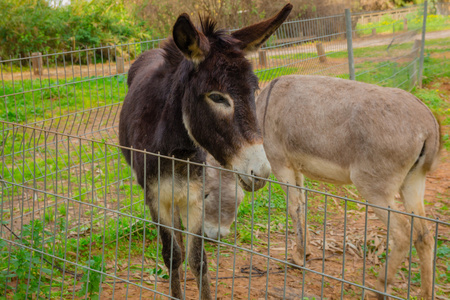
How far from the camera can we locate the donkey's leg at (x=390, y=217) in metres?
3.69

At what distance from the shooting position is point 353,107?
400cm

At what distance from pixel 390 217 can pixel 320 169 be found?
0.77 metres

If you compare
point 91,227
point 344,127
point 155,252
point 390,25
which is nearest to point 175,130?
point 91,227

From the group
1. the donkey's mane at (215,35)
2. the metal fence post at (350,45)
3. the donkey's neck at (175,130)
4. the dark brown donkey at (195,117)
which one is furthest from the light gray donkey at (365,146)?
the metal fence post at (350,45)

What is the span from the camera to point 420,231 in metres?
3.71

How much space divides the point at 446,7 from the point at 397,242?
19584 millimetres

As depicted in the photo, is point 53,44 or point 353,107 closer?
point 353,107

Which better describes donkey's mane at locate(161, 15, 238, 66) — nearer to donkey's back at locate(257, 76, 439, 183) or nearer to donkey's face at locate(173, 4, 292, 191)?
donkey's face at locate(173, 4, 292, 191)

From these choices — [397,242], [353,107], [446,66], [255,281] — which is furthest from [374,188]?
[446,66]

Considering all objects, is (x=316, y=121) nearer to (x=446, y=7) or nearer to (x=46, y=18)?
(x=46, y=18)

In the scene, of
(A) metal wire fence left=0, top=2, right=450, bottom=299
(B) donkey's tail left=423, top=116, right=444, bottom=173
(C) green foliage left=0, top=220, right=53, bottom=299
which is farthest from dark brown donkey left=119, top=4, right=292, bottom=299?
(B) donkey's tail left=423, top=116, right=444, bottom=173

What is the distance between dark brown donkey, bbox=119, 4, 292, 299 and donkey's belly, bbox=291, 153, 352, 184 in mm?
1291

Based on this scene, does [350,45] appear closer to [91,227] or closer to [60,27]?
[91,227]

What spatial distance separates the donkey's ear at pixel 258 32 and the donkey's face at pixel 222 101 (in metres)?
0.12
